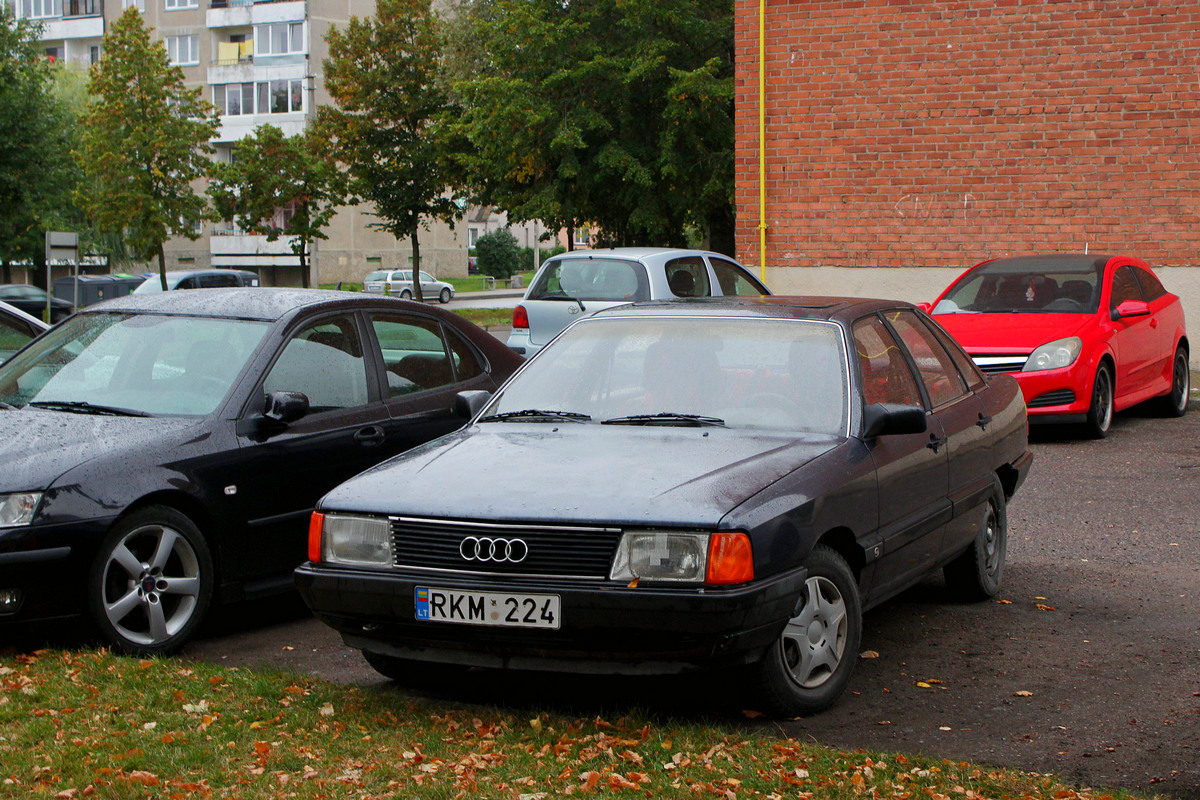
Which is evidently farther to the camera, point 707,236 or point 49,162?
point 49,162

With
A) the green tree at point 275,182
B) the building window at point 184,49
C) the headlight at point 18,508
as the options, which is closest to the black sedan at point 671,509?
the headlight at point 18,508

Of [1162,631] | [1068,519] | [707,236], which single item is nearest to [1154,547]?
[1068,519]

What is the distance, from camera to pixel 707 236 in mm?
31203

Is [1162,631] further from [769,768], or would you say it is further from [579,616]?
[579,616]

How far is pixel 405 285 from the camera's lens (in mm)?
63438

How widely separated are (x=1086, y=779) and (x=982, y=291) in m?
9.47

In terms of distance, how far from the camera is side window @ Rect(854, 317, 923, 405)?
18.8 ft

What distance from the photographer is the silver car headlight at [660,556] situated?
4422mm

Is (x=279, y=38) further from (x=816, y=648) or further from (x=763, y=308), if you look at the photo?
(x=816, y=648)

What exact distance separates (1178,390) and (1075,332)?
2.80 metres

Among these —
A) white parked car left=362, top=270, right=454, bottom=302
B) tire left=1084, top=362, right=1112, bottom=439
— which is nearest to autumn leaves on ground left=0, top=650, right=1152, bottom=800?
tire left=1084, top=362, right=1112, bottom=439

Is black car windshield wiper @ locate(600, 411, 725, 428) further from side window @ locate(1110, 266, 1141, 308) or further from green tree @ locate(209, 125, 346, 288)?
green tree @ locate(209, 125, 346, 288)

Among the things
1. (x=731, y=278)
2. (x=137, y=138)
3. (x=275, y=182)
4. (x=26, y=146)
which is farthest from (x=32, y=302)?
(x=731, y=278)

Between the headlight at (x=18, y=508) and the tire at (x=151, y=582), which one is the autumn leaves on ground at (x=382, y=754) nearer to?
the tire at (x=151, y=582)
